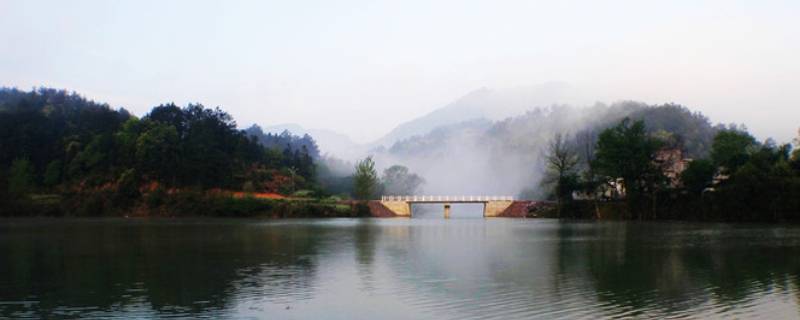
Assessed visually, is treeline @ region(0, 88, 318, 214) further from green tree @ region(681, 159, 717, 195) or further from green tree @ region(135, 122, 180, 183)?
green tree @ region(681, 159, 717, 195)

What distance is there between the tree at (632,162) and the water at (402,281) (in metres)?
49.2

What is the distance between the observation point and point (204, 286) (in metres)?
21.4

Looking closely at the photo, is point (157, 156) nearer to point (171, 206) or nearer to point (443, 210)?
point (171, 206)

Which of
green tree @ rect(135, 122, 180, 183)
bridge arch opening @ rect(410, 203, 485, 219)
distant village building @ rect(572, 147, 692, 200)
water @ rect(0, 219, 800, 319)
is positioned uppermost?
green tree @ rect(135, 122, 180, 183)

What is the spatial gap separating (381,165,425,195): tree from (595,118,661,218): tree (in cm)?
7366

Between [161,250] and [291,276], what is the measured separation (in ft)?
44.7

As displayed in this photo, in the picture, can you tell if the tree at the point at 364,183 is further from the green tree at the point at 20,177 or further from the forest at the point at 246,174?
the green tree at the point at 20,177

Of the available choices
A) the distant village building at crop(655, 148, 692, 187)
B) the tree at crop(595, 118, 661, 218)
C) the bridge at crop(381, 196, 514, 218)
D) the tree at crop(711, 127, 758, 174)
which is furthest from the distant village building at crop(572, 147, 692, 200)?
the bridge at crop(381, 196, 514, 218)

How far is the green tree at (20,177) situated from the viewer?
10075 cm

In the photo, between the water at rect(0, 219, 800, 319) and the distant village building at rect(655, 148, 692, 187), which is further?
the distant village building at rect(655, 148, 692, 187)

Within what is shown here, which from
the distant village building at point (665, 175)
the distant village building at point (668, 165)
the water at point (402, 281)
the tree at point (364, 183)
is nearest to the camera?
the water at point (402, 281)

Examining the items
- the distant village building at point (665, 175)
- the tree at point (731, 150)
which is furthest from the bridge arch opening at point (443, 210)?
the tree at point (731, 150)

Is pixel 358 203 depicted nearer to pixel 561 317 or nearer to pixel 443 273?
pixel 443 273

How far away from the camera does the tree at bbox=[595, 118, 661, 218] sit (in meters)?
85.9
